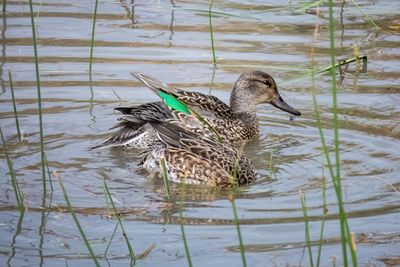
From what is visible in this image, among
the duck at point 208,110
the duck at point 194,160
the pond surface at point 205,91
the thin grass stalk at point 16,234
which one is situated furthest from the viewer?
the duck at point 208,110

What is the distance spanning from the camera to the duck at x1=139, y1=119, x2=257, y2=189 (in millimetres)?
7551

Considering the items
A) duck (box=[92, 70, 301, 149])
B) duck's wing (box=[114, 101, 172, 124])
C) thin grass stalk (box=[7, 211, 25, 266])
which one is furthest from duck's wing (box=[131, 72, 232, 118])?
thin grass stalk (box=[7, 211, 25, 266])

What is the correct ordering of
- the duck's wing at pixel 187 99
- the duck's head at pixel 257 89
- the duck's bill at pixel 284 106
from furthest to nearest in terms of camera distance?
the duck's head at pixel 257 89 → the duck's bill at pixel 284 106 → the duck's wing at pixel 187 99

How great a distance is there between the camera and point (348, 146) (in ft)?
27.5

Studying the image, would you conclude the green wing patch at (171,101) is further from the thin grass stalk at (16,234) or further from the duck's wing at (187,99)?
the thin grass stalk at (16,234)

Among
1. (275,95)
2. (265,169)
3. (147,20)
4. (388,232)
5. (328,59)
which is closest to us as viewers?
(388,232)

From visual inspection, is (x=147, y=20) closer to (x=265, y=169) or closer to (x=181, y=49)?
(x=181, y=49)

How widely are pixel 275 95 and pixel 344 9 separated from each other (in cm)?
299

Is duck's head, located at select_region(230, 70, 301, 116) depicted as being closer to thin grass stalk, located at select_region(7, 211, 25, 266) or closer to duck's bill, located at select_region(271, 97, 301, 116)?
duck's bill, located at select_region(271, 97, 301, 116)

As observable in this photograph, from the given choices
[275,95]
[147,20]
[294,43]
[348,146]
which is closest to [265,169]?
[348,146]

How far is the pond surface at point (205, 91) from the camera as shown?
615 centimetres

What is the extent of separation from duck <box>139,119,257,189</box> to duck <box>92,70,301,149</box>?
10.1 inches

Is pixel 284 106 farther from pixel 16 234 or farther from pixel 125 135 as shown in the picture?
pixel 16 234

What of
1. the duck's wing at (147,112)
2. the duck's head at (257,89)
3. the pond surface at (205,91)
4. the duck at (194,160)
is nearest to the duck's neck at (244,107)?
the duck's head at (257,89)
